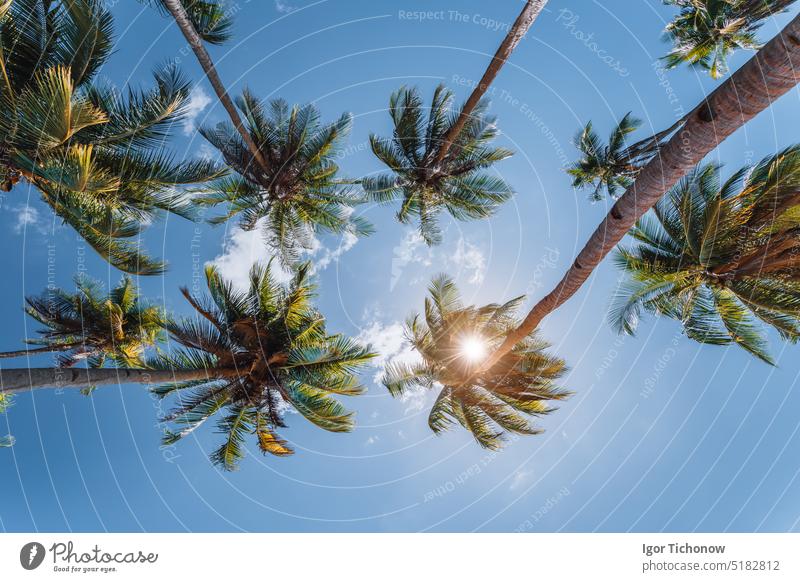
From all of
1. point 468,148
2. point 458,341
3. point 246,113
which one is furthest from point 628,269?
point 246,113

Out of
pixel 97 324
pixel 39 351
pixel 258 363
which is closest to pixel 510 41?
pixel 258 363

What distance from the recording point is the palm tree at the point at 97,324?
1149 centimetres

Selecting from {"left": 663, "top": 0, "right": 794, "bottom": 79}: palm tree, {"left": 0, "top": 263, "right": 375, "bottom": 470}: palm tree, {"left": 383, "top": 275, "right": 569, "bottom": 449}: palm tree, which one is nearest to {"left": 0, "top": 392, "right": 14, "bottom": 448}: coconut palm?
{"left": 0, "top": 263, "right": 375, "bottom": 470}: palm tree

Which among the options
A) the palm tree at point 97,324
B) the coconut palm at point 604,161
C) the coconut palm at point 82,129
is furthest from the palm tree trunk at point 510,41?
the palm tree at point 97,324

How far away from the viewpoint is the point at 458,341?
1022cm

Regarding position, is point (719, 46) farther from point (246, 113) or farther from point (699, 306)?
point (246, 113)

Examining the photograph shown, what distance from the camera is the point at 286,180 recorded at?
478 inches

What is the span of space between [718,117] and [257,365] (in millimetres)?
9614

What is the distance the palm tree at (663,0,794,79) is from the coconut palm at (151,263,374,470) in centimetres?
1047

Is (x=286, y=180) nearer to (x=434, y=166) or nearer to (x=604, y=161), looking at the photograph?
(x=434, y=166)

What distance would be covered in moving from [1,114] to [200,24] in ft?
12.7

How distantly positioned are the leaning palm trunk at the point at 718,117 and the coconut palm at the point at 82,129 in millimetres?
6959

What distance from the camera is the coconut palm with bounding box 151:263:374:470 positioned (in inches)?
384

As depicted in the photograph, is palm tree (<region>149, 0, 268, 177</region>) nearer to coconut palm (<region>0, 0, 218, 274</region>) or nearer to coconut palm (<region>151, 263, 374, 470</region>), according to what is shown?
coconut palm (<region>0, 0, 218, 274</region>)
